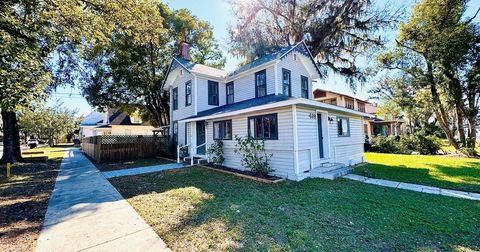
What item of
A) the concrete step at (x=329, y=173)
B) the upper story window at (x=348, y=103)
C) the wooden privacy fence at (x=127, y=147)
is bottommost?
the concrete step at (x=329, y=173)

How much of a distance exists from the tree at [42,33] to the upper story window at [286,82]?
23.3ft

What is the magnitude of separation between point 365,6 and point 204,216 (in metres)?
18.6

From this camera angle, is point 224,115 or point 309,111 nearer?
point 309,111

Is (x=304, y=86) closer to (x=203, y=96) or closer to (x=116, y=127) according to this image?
(x=203, y=96)

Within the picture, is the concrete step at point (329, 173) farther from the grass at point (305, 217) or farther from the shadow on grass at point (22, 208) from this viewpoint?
the shadow on grass at point (22, 208)

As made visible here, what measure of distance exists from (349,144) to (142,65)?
684 inches

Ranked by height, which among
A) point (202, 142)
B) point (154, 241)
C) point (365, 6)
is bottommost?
point (154, 241)

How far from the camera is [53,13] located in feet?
31.5

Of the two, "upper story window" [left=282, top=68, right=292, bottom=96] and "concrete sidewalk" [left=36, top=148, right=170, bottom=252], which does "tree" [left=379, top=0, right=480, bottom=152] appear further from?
"concrete sidewalk" [left=36, top=148, right=170, bottom=252]

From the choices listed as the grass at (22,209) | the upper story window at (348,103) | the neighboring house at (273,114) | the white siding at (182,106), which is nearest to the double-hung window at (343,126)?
the neighboring house at (273,114)

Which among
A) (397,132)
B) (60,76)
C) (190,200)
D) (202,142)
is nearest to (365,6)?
(202,142)

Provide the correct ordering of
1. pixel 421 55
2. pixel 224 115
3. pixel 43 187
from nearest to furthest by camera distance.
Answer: pixel 43 187
pixel 224 115
pixel 421 55

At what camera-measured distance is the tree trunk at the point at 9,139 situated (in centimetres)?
1391

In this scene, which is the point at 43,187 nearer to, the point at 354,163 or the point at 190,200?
the point at 190,200
